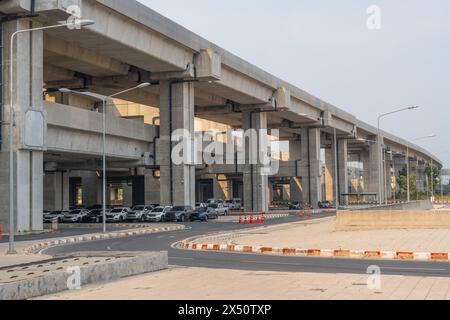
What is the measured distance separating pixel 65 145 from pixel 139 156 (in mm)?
12148

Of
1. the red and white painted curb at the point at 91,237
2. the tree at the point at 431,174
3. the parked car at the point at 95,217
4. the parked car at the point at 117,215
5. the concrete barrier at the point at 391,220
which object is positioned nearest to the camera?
the red and white painted curb at the point at 91,237

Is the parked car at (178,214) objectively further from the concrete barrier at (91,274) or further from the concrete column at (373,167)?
the concrete column at (373,167)

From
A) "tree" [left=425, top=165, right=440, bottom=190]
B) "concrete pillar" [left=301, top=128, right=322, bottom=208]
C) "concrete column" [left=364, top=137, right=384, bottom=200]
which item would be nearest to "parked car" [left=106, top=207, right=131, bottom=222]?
"concrete pillar" [left=301, top=128, right=322, bottom=208]

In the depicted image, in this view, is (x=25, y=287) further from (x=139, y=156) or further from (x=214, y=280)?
(x=139, y=156)

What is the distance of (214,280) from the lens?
15.6m

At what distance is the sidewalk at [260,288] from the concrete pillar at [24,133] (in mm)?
23996

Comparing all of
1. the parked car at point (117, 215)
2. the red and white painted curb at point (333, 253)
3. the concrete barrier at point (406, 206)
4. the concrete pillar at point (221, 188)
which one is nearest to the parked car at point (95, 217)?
the parked car at point (117, 215)

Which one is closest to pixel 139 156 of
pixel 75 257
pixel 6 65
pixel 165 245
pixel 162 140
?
pixel 162 140

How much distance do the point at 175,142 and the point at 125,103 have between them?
117ft

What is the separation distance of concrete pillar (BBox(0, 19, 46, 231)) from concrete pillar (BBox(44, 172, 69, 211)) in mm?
36212

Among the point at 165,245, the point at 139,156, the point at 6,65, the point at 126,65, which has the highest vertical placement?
the point at 126,65

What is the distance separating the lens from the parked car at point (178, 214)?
181ft

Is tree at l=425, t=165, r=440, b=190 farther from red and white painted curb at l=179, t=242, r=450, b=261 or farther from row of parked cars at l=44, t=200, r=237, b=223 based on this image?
red and white painted curb at l=179, t=242, r=450, b=261

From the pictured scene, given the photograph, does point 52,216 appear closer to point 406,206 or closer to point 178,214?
point 178,214
